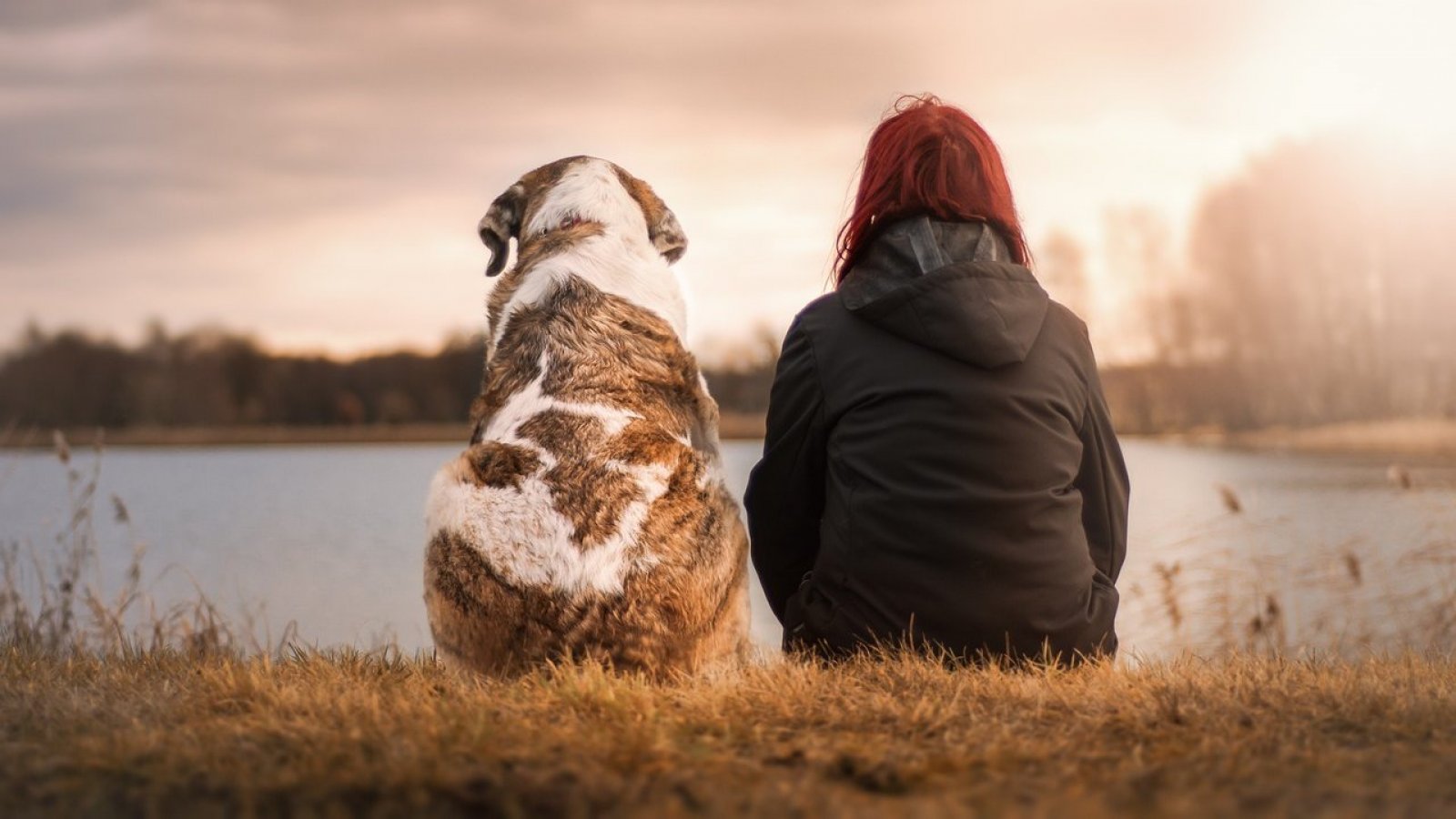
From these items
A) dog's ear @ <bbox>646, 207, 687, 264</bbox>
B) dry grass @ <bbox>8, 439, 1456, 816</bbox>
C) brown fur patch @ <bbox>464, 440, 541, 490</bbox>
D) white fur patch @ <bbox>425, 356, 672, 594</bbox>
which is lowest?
dry grass @ <bbox>8, 439, 1456, 816</bbox>

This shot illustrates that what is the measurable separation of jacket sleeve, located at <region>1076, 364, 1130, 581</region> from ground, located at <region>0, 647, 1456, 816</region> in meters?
0.54

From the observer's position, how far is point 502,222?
530 cm

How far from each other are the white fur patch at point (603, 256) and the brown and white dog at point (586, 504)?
0.7 inches

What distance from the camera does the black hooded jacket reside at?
3881mm

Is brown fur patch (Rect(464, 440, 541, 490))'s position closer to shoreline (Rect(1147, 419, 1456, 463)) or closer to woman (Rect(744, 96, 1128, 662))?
woman (Rect(744, 96, 1128, 662))

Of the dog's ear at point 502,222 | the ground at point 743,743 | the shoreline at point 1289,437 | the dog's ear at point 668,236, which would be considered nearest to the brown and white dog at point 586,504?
the ground at point 743,743

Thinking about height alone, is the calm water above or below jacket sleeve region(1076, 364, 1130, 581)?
below

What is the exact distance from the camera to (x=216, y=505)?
23109 mm

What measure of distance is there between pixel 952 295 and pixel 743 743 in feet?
5.34

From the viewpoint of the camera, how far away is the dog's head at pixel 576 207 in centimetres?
495

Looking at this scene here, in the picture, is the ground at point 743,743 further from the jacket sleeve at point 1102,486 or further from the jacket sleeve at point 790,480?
the jacket sleeve at point 790,480

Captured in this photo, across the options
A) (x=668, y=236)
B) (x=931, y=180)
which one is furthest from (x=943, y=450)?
(x=668, y=236)

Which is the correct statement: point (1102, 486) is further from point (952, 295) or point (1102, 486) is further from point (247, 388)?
point (247, 388)

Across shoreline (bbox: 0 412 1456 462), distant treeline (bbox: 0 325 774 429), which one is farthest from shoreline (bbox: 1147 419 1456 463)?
distant treeline (bbox: 0 325 774 429)
